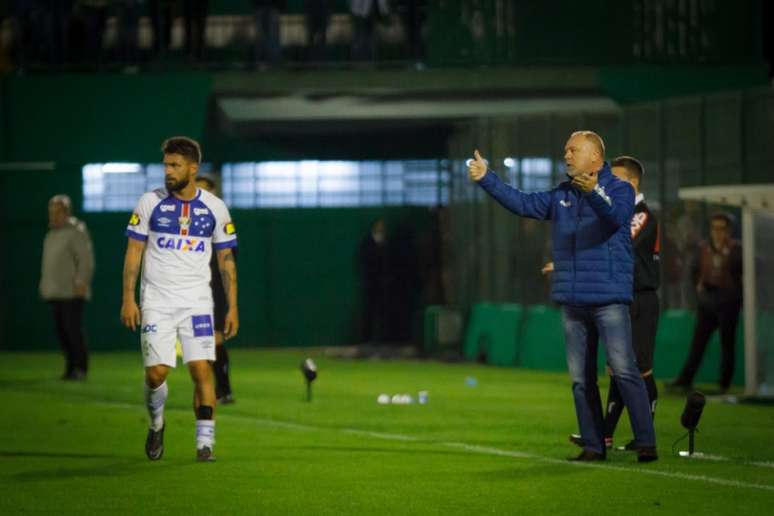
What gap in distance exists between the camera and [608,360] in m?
13.1

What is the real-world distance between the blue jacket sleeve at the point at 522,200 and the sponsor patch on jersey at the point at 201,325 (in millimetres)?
2115

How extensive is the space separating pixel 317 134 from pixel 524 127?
5857 mm

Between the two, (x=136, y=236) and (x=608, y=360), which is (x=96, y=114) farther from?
(x=608, y=360)

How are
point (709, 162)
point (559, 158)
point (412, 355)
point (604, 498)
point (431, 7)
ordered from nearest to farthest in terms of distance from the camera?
point (604, 498), point (709, 162), point (559, 158), point (412, 355), point (431, 7)

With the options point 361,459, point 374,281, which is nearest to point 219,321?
point 361,459

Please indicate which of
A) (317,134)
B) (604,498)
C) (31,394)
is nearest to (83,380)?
(31,394)

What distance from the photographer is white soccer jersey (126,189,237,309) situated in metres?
13.4

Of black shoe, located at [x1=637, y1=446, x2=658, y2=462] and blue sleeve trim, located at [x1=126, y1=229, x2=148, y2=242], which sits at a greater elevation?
blue sleeve trim, located at [x1=126, y1=229, x2=148, y2=242]

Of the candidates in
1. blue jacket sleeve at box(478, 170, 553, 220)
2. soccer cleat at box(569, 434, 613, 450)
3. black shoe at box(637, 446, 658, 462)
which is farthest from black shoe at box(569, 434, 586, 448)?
blue jacket sleeve at box(478, 170, 553, 220)

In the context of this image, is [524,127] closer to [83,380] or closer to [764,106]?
[764,106]

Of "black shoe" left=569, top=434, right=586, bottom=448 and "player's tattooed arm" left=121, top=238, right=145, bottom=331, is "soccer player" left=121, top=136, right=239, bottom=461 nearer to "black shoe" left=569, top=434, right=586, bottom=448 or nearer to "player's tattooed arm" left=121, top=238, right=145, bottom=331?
"player's tattooed arm" left=121, top=238, right=145, bottom=331

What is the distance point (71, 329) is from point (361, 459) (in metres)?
10.6

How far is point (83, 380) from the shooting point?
24.2 m

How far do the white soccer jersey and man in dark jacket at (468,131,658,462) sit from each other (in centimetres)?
196
